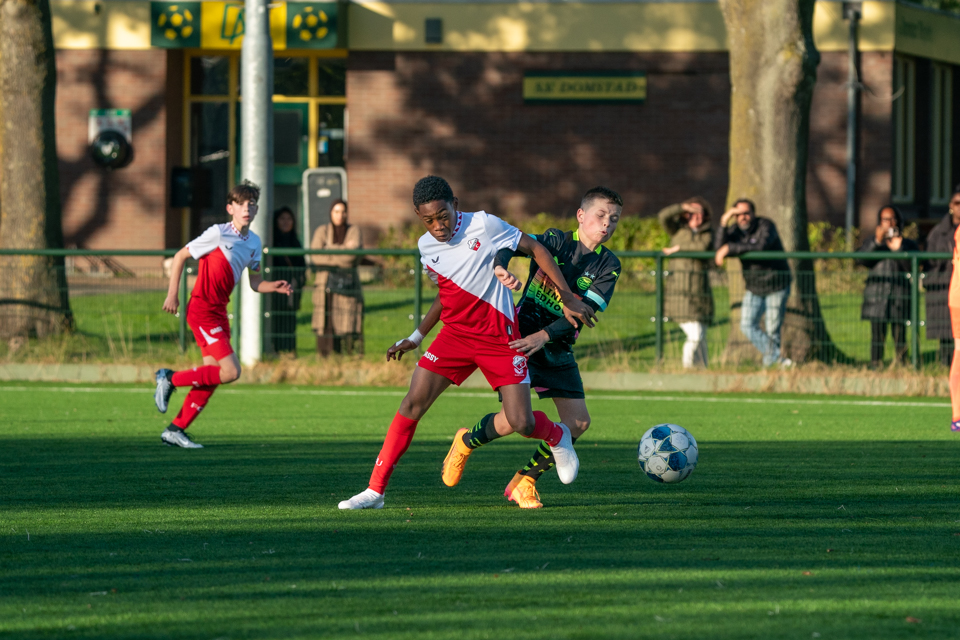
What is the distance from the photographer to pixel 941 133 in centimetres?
3003

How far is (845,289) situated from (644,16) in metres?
11.9

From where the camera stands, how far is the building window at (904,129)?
2694 centimetres

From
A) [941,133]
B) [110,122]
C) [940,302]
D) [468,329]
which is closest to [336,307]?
[940,302]

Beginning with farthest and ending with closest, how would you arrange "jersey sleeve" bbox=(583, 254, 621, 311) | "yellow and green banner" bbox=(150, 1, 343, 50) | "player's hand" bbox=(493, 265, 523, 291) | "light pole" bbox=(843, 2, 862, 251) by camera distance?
"yellow and green banner" bbox=(150, 1, 343, 50) < "light pole" bbox=(843, 2, 862, 251) < "jersey sleeve" bbox=(583, 254, 621, 311) < "player's hand" bbox=(493, 265, 523, 291)

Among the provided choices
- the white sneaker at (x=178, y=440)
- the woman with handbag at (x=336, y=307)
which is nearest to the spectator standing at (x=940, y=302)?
the woman with handbag at (x=336, y=307)

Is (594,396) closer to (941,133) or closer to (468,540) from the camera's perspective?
(468,540)

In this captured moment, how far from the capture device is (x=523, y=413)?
680cm

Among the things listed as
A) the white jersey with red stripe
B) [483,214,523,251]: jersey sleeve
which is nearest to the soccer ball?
the white jersey with red stripe

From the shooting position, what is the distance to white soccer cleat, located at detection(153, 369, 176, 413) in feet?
34.0

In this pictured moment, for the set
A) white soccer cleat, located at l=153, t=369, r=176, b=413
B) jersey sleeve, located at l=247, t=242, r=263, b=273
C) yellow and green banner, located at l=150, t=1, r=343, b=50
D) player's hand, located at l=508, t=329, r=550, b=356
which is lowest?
white soccer cleat, located at l=153, t=369, r=176, b=413

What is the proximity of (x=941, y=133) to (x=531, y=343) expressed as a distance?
25.7m

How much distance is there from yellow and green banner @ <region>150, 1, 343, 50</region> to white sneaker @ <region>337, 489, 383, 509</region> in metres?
19.4

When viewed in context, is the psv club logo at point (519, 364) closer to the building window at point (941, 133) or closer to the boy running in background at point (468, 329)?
the boy running in background at point (468, 329)

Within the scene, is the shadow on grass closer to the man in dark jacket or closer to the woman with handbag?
the man in dark jacket
